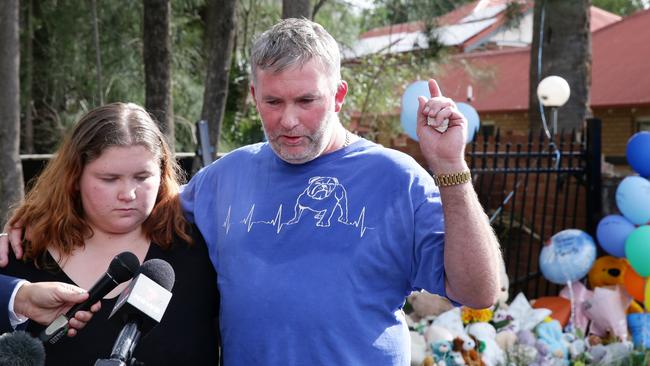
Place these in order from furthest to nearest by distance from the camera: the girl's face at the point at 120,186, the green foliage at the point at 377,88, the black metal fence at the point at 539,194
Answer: the green foliage at the point at 377,88, the black metal fence at the point at 539,194, the girl's face at the point at 120,186

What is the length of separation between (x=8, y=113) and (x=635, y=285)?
5.12m

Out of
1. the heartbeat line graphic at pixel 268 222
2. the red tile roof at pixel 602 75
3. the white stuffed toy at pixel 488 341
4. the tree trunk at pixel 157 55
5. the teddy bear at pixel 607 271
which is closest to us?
the heartbeat line graphic at pixel 268 222

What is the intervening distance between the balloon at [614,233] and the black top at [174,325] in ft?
14.9

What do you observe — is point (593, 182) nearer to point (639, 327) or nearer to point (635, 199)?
point (635, 199)

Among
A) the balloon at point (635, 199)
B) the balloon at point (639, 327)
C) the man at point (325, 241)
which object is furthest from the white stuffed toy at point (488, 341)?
the man at point (325, 241)

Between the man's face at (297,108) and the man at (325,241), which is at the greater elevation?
the man's face at (297,108)

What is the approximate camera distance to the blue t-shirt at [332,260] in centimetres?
219

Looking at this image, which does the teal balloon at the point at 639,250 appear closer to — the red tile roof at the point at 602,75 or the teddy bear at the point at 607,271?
the teddy bear at the point at 607,271

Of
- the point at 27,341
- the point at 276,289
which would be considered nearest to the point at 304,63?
the point at 276,289

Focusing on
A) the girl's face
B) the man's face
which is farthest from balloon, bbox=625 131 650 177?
the girl's face

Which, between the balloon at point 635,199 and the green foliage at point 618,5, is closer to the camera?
the balloon at point 635,199

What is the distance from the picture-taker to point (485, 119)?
19469 mm

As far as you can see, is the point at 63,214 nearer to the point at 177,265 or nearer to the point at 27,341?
the point at 177,265

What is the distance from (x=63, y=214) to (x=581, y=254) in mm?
4769
